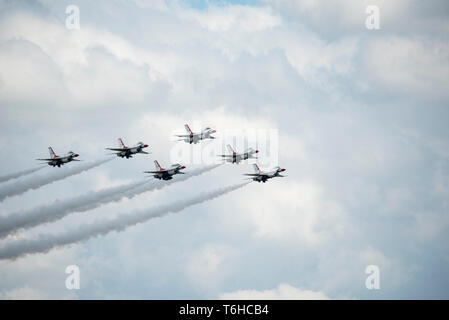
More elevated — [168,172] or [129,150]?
[129,150]

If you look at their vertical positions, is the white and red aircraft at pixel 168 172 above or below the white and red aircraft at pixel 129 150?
below

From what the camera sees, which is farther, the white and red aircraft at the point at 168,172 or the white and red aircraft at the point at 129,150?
the white and red aircraft at the point at 129,150

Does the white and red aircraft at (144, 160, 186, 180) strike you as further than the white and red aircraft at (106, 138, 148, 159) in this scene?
No

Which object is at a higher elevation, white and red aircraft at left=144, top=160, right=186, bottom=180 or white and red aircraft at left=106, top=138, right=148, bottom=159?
white and red aircraft at left=106, top=138, right=148, bottom=159

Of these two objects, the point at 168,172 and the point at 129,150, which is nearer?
the point at 168,172

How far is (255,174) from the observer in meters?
195
